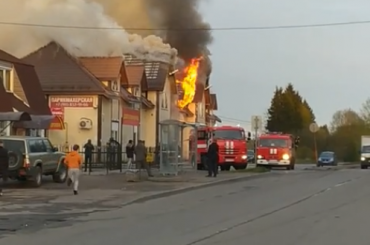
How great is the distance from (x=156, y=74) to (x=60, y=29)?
944 cm

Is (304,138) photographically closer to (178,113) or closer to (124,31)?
(178,113)

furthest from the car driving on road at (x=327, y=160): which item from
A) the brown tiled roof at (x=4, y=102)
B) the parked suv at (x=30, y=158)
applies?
the parked suv at (x=30, y=158)

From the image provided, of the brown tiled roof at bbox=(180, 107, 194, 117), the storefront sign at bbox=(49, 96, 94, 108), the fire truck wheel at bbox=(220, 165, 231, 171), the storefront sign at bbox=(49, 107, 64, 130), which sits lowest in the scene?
the fire truck wheel at bbox=(220, 165, 231, 171)

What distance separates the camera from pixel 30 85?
1561 inches

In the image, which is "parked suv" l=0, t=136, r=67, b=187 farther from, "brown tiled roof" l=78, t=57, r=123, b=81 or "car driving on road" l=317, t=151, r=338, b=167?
"car driving on road" l=317, t=151, r=338, b=167

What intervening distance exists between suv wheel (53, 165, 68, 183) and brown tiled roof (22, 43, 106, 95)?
17727mm

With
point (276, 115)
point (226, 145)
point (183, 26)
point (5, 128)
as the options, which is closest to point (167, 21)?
point (183, 26)

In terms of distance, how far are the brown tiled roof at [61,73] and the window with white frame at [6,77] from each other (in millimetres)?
9283

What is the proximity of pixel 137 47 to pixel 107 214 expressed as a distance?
4583 cm

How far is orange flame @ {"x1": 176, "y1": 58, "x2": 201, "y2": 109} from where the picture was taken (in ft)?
212

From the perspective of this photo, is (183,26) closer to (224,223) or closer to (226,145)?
(226,145)

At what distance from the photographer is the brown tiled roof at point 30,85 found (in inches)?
1522

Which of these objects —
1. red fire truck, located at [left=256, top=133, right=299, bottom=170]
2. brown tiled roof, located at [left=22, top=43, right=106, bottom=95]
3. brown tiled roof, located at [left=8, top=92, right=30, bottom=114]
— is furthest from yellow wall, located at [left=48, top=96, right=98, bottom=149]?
red fire truck, located at [left=256, top=133, right=299, bottom=170]

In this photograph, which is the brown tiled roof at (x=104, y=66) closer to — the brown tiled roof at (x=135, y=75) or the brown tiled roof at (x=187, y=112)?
the brown tiled roof at (x=135, y=75)
